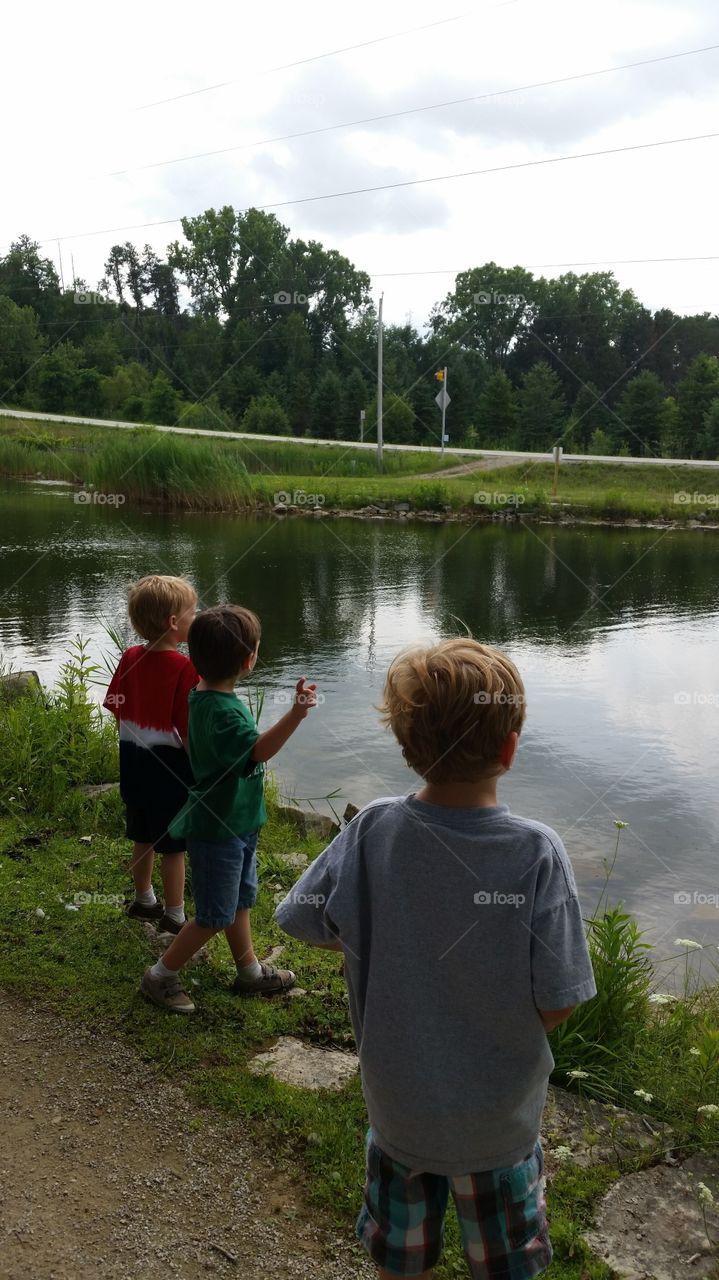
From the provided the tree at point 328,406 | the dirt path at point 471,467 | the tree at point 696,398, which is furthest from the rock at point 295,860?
the tree at point 328,406

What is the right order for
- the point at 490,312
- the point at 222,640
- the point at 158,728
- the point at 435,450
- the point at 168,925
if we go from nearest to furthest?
1. the point at 222,640
2. the point at 158,728
3. the point at 168,925
4. the point at 435,450
5. the point at 490,312

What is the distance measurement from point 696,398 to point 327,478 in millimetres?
15239

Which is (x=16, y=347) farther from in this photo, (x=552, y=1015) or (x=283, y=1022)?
(x=552, y=1015)

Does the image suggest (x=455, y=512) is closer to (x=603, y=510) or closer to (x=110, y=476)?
(x=603, y=510)

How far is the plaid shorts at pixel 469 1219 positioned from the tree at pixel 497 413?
4061 centimetres

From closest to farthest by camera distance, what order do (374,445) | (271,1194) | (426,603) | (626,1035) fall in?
(271,1194) → (626,1035) → (426,603) → (374,445)

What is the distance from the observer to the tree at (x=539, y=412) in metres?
40.8

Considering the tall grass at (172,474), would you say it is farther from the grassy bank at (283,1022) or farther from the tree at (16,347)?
the tree at (16,347)

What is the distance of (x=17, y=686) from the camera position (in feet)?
22.0

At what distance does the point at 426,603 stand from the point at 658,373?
3583cm

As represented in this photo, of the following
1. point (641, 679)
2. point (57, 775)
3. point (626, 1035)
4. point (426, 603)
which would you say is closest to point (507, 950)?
point (626, 1035)

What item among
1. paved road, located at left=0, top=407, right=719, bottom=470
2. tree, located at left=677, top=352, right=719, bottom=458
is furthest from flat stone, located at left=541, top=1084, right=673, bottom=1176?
tree, located at left=677, top=352, right=719, bottom=458

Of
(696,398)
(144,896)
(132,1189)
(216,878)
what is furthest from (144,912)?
(696,398)

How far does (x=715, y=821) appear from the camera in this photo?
6457 millimetres
